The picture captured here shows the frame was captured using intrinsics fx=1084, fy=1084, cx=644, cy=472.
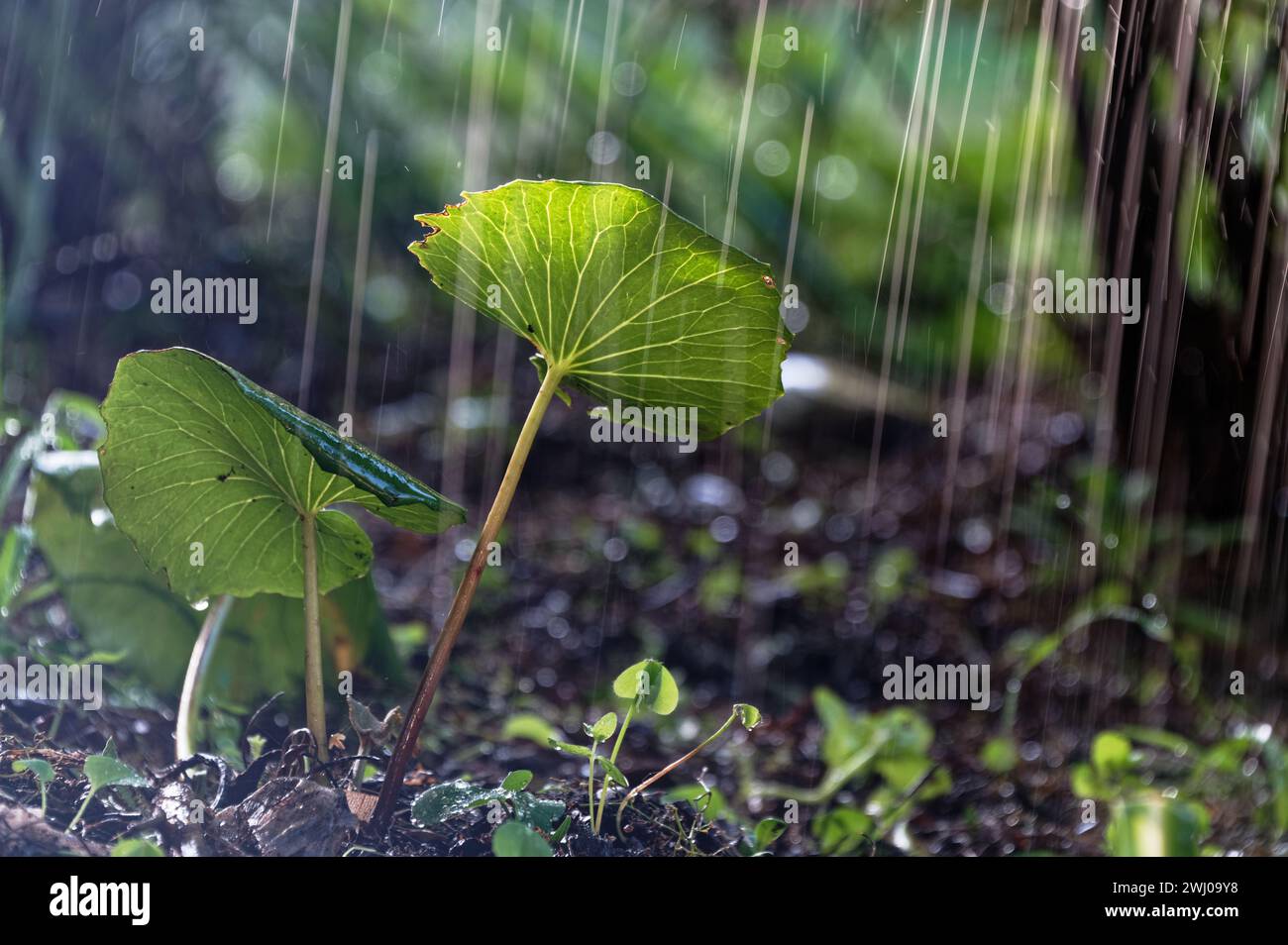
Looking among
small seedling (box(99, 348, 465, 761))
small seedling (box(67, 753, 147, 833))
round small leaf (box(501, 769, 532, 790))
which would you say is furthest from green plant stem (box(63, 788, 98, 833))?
round small leaf (box(501, 769, 532, 790))

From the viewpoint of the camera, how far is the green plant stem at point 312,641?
0.83 m

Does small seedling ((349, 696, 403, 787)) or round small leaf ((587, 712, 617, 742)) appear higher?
round small leaf ((587, 712, 617, 742))

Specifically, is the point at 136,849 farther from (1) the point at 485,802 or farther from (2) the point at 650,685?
(2) the point at 650,685

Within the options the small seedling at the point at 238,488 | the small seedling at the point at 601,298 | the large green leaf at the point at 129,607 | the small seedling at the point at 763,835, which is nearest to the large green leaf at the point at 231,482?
the small seedling at the point at 238,488

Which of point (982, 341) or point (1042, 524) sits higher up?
point (982, 341)

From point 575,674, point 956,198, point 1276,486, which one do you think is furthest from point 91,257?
point 1276,486

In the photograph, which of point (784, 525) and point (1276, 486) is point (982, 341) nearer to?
point (784, 525)

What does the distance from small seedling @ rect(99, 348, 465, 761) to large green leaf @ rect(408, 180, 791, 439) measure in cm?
16

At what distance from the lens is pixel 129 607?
1.11 meters

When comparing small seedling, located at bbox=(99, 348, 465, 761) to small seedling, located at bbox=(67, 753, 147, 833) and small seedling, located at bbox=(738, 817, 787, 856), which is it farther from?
small seedling, located at bbox=(738, 817, 787, 856)

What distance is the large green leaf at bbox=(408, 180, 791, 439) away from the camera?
29.2 inches
